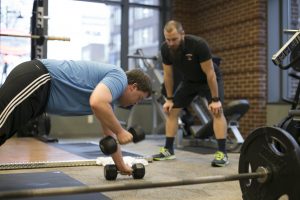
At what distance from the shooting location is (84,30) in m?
Result: 6.59

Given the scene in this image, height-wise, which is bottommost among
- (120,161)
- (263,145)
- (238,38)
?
(120,161)

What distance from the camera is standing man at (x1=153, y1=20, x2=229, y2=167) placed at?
10.6ft

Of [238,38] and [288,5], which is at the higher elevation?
[288,5]

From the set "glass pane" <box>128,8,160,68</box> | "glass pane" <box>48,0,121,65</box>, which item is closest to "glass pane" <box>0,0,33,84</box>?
"glass pane" <box>48,0,121,65</box>

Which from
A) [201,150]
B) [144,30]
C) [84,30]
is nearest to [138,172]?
[201,150]

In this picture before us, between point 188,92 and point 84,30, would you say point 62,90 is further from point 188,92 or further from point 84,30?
point 84,30

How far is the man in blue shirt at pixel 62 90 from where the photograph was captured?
6.15ft

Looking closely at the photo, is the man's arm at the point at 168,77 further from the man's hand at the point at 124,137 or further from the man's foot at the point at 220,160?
the man's hand at the point at 124,137

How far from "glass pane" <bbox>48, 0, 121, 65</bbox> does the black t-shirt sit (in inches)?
129

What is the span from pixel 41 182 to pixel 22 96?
0.70 metres

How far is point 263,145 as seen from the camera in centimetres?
182

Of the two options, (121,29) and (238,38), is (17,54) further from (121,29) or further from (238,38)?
(238,38)

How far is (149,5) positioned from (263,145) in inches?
217

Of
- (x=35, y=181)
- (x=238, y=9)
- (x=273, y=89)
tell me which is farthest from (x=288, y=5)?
(x=35, y=181)
